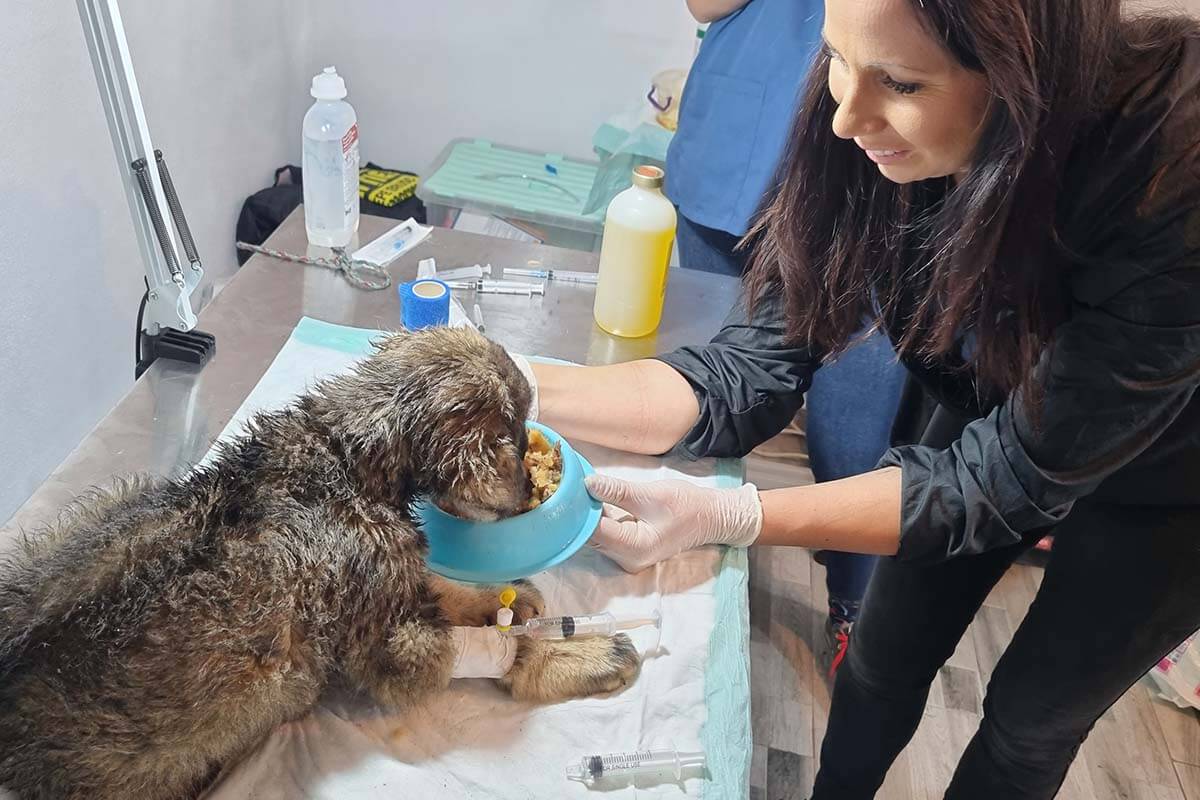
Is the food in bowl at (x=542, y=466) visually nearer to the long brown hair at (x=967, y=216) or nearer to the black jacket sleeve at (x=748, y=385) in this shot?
the black jacket sleeve at (x=748, y=385)

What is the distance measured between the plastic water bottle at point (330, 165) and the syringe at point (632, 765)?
4.78 ft

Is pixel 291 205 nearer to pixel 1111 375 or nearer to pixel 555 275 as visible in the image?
pixel 555 275

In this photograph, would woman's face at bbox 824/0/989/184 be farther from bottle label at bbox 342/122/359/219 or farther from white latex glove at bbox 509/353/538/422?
bottle label at bbox 342/122/359/219

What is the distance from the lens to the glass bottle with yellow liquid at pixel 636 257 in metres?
1.85

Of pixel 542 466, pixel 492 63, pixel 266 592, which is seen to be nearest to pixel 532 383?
pixel 542 466

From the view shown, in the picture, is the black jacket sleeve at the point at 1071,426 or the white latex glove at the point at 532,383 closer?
the black jacket sleeve at the point at 1071,426

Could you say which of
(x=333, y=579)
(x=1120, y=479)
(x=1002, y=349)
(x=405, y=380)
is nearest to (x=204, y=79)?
(x=405, y=380)

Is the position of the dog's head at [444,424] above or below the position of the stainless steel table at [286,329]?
above

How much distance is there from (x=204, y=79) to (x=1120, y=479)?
2.66 metres

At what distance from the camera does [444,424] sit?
3.99 ft

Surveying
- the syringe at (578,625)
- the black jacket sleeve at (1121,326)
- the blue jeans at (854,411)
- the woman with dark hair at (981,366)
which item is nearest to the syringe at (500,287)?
the woman with dark hair at (981,366)

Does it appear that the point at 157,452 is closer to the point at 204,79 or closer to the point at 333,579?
the point at 333,579

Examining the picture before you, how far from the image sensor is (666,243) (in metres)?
1.89

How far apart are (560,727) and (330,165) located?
1.45m
